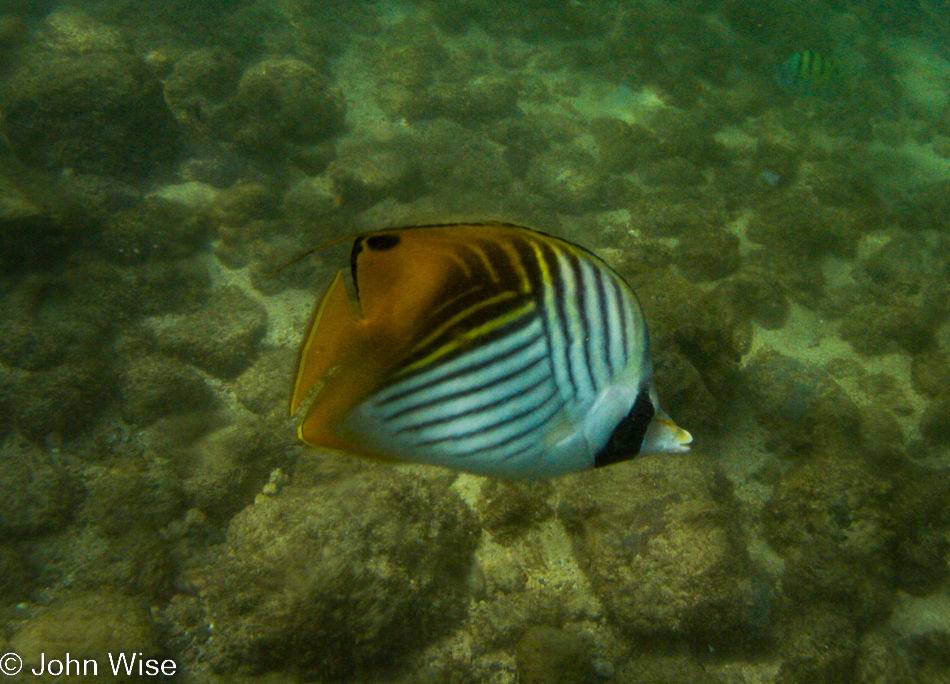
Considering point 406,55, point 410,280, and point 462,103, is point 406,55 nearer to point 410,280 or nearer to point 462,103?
point 462,103

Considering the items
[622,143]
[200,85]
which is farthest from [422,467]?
[200,85]

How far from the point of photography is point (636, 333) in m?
0.97

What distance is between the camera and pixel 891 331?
5504mm

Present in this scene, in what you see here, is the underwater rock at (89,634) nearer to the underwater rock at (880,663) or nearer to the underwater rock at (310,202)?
the underwater rock at (310,202)

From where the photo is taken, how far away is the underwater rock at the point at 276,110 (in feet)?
24.6

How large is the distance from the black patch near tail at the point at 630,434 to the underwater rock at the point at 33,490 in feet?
15.8

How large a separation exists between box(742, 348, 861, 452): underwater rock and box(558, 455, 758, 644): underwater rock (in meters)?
1.49

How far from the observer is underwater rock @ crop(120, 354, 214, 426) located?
4.55m

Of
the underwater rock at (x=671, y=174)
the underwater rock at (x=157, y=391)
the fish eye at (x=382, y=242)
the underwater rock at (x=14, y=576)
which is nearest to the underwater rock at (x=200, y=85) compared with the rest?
the underwater rock at (x=157, y=391)

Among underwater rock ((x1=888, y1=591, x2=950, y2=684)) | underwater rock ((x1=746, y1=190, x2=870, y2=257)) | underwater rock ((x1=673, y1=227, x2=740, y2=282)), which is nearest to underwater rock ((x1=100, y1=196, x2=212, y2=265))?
underwater rock ((x1=673, y1=227, x2=740, y2=282))

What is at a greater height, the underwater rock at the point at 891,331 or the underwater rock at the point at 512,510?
the underwater rock at the point at 512,510

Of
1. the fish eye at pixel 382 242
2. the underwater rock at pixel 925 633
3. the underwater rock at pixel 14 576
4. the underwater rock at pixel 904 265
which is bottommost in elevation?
the underwater rock at pixel 14 576

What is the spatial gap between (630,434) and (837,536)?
145 inches

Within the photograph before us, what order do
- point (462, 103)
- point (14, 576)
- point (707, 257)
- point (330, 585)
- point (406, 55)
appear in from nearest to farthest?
point (330, 585) < point (14, 576) < point (707, 257) < point (462, 103) < point (406, 55)
